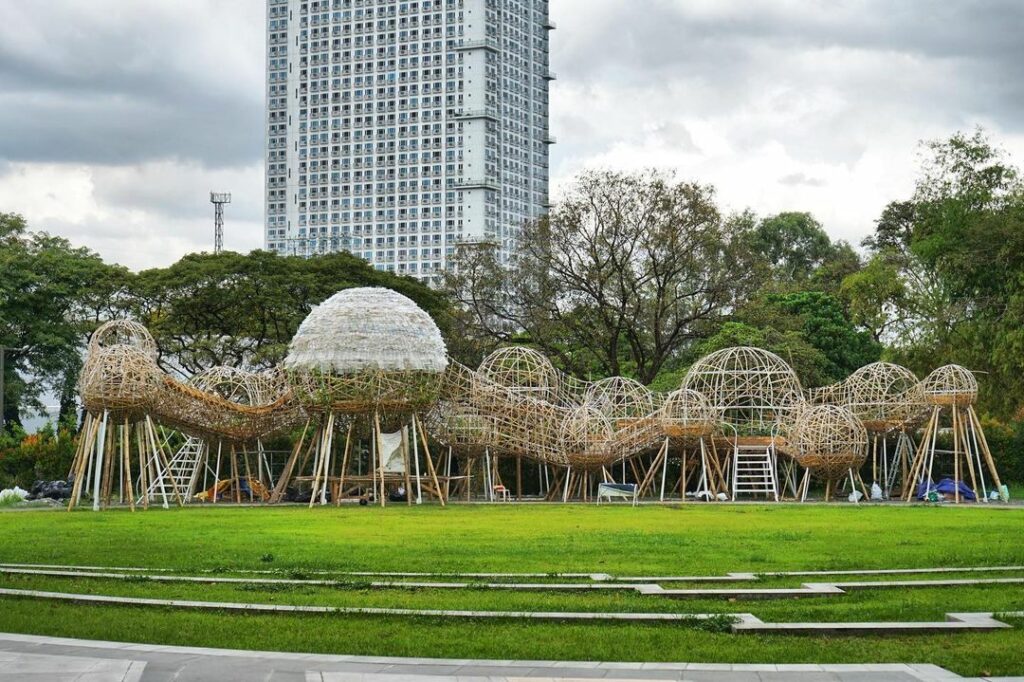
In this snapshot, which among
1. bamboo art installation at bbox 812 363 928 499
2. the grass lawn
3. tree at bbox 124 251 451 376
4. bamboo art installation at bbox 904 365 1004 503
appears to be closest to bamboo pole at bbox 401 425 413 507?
the grass lawn

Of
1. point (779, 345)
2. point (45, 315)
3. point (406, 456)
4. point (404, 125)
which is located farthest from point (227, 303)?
point (404, 125)

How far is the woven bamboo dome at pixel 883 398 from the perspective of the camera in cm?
4369

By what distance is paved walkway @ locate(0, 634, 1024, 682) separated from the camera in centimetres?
1033

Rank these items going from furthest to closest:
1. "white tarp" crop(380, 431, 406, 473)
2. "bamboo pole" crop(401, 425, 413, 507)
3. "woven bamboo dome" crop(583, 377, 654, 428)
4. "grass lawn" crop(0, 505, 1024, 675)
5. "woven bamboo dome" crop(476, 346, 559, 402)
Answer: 1. "woven bamboo dome" crop(476, 346, 559, 402)
2. "woven bamboo dome" crop(583, 377, 654, 428)
3. "white tarp" crop(380, 431, 406, 473)
4. "bamboo pole" crop(401, 425, 413, 507)
5. "grass lawn" crop(0, 505, 1024, 675)

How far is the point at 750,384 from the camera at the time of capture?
152ft

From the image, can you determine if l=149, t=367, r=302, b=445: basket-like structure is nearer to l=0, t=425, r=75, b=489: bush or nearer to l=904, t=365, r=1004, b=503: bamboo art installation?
l=0, t=425, r=75, b=489: bush

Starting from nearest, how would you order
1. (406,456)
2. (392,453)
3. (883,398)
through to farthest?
(406,456), (392,453), (883,398)

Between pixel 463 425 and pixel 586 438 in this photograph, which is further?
pixel 586 438

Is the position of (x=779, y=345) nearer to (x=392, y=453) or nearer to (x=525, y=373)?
(x=525, y=373)

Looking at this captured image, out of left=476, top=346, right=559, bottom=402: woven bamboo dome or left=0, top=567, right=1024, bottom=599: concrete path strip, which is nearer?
left=0, top=567, right=1024, bottom=599: concrete path strip

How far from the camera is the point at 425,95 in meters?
137

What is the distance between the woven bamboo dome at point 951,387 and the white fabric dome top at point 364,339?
52.4ft

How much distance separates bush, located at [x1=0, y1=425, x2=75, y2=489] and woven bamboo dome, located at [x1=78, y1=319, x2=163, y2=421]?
403 inches

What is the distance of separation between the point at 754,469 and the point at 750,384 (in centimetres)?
332
